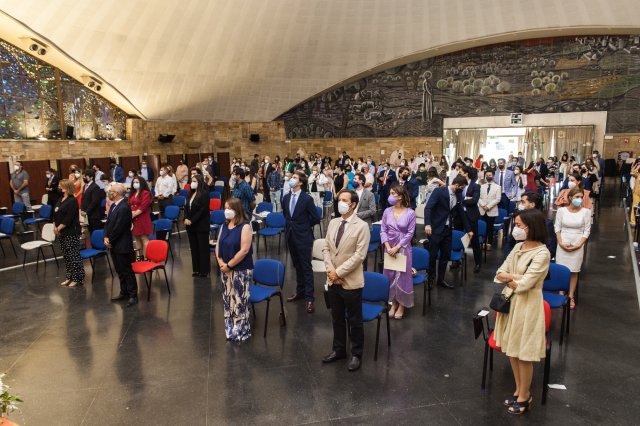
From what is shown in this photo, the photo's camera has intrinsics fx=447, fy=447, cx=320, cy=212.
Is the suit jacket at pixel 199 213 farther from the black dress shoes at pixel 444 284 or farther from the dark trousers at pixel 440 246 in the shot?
the black dress shoes at pixel 444 284

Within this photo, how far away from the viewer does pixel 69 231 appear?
22.7ft

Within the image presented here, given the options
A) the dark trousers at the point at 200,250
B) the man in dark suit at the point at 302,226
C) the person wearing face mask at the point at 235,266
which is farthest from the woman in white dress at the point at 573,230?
the dark trousers at the point at 200,250

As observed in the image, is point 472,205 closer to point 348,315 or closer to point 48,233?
point 348,315

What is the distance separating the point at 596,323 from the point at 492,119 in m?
17.7

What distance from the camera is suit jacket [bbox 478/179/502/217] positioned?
26.3 ft

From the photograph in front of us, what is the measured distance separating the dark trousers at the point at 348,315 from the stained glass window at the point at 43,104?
16713mm

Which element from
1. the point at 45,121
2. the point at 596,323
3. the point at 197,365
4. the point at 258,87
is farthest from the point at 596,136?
the point at 45,121

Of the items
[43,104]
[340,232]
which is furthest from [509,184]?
[43,104]

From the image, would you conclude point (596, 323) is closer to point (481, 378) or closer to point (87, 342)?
point (481, 378)

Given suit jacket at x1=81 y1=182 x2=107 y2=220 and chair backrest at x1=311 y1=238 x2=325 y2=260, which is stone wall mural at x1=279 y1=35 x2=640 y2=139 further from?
chair backrest at x1=311 y1=238 x2=325 y2=260

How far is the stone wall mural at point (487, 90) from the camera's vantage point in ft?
62.8

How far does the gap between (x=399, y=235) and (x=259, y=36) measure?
55.4 feet

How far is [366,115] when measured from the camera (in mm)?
24141

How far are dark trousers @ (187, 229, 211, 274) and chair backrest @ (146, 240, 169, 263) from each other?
92cm
